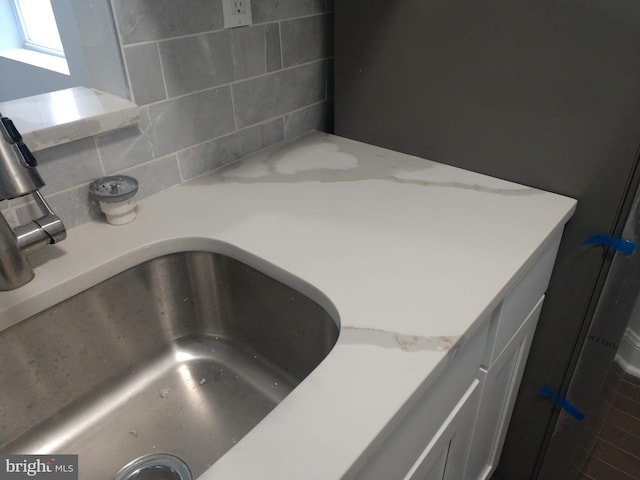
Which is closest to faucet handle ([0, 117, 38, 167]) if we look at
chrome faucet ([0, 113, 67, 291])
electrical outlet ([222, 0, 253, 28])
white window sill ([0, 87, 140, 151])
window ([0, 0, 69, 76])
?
chrome faucet ([0, 113, 67, 291])

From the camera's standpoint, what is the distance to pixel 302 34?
1.07m

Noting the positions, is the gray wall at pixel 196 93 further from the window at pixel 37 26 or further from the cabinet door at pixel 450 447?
the window at pixel 37 26

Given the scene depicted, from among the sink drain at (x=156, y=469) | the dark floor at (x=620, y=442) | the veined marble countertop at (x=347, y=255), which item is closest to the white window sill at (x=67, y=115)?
the veined marble countertop at (x=347, y=255)

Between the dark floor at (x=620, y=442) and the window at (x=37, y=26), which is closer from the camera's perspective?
the dark floor at (x=620, y=442)

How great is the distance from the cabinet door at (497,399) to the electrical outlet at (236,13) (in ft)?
2.56

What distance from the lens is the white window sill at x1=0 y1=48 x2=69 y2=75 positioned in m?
1.52

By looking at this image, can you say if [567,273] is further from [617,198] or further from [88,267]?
[88,267]

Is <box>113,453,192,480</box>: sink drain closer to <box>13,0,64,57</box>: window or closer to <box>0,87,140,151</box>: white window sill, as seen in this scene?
<box>0,87,140,151</box>: white window sill

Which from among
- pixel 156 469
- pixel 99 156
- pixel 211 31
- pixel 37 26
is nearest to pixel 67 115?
pixel 99 156

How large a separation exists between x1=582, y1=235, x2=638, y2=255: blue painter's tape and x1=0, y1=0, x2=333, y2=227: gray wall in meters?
0.69

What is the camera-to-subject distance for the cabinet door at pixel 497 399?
866 millimetres

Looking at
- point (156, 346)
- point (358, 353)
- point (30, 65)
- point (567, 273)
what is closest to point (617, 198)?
point (567, 273)

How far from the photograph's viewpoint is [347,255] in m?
0.72

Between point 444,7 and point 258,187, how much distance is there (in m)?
0.48
